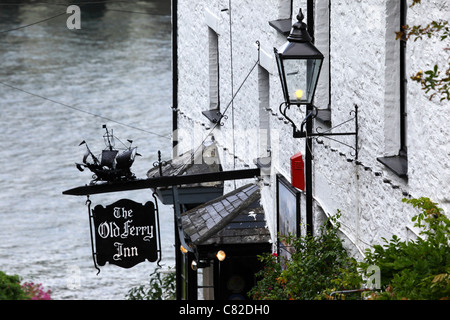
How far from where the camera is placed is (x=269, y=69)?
31.5 ft

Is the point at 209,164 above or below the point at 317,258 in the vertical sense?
above

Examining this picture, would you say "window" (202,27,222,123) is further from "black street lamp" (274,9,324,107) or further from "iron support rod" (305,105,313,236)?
"black street lamp" (274,9,324,107)

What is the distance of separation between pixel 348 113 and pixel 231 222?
308 centimetres

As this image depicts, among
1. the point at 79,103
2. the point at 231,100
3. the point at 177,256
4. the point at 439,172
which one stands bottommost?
the point at 177,256

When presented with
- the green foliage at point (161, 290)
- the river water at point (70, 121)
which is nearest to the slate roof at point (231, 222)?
the green foliage at point (161, 290)

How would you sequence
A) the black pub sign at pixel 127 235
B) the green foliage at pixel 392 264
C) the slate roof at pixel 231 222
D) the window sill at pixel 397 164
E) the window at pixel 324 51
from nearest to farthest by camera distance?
the green foliage at pixel 392 264
the window sill at pixel 397 164
the window at pixel 324 51
the black pub sign at pixel 127 235
the slate roof at pixel 231 222

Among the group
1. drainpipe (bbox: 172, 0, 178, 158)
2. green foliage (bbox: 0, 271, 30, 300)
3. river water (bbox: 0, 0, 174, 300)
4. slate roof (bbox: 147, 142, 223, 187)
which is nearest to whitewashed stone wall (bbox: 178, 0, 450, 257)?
slate roof (bbox: 147, 142, 223, 187)

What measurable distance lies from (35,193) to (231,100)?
10524mm

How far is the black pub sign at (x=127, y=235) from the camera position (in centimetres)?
957

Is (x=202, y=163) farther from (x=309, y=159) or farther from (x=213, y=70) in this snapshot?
(x=309, y=159)

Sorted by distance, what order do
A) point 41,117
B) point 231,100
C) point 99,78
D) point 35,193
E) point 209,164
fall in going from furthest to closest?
point 99,78 < point 41,117 < point 35,193 < point 209,164 < point 231,100

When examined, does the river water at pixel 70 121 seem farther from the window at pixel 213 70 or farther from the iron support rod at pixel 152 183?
the iron support rod at pixel 152 183
